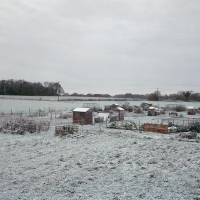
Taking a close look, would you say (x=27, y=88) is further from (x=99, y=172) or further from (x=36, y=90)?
(x=99, y=172)

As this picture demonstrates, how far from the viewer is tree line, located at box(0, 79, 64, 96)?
102625 millimetres

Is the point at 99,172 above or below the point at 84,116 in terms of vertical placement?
below

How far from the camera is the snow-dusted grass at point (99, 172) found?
728cm

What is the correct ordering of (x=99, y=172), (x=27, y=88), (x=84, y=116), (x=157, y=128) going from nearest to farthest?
(x=99, y=172)
(x=157, y=128)
(x=84, y=116)
(x=27, y=88)

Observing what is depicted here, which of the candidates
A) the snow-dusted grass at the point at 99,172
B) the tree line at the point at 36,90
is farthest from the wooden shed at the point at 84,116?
the tree line at the point at 36,90

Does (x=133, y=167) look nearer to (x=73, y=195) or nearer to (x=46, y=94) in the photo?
(x=73, y=195)

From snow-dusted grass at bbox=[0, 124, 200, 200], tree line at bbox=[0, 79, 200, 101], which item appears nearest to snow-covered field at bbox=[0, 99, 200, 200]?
snow-dusted grass at bbox=[0, 124, 200, 200]

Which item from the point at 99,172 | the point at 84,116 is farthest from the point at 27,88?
the point at 99,172

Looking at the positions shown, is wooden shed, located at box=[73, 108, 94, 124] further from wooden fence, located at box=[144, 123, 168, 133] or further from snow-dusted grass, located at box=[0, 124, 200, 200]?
snow-dusted grass, located at box=[0, 124, 200, 200]

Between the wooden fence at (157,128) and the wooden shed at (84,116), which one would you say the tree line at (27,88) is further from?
the wooden fence at (157,128)

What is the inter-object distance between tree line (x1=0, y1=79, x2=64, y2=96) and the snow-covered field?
9356cm

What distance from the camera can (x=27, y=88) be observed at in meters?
105

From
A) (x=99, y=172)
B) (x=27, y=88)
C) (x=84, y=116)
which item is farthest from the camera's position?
(x=27, y=88)

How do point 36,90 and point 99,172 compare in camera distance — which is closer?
point 99,172
